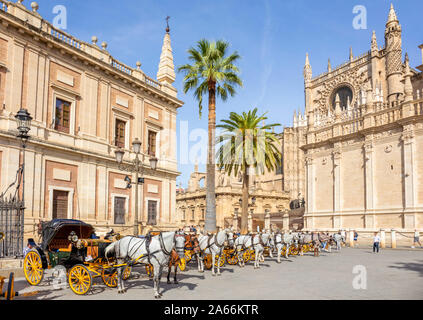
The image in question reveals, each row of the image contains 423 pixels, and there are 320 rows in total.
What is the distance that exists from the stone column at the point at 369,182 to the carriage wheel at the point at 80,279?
87.6 ft

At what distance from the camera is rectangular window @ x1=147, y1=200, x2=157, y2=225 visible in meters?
25.7

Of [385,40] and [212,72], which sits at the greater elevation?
[385,40]

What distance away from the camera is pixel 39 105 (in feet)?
63.6

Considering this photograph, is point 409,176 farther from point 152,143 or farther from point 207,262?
point 207,262

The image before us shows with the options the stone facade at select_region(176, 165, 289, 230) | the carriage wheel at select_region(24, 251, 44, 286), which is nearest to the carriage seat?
the carriage wheel at select_region(24, 251, 44, 286)

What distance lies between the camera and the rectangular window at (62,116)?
20656mm

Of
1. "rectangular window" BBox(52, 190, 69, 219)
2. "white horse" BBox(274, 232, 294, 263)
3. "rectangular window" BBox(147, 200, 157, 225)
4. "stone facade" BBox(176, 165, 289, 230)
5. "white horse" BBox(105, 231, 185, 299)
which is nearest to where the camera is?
"white horse" BBox(105, 231, 185, 299)

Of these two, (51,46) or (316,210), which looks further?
(316,210)

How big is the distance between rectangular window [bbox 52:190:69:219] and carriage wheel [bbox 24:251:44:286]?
10.0 meters

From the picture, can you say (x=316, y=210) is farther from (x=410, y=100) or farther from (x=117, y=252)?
(x=117, y=252)

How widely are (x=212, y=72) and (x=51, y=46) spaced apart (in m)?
9.07

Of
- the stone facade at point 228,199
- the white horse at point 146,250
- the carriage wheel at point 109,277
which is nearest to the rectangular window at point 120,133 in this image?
the carriage wheel at point 109,277

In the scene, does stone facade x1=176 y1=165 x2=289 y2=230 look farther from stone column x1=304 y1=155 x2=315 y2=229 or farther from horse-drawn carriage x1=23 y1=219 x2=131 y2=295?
horse-drawn carriage x1=23 y1=219 x2=131 y2=295
